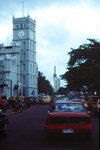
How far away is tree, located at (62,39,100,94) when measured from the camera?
5181 centimetres

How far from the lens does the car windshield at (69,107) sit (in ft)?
38.6

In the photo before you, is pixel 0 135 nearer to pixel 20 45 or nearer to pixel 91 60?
pixel 91 60

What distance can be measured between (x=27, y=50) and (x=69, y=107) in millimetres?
88832

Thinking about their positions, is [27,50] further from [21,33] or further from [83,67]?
[83,67]

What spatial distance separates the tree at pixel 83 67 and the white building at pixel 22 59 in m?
35.3

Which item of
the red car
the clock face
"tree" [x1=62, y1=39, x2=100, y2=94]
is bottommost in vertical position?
the red car

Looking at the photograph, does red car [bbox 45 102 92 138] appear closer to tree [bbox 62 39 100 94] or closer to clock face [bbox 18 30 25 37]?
tree [bbox 62 39 100 94]

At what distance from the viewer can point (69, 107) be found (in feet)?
38.9

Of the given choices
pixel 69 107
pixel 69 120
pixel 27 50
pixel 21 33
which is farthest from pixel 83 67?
pixel 21 33

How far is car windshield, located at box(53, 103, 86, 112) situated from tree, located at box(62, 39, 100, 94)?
3705cm

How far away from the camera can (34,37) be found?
10712cm

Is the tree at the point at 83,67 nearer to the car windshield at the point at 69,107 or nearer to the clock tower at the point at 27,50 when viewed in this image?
the car windshield at the point at 69,107

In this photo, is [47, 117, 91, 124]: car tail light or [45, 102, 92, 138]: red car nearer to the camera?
[45, 102, 92, 138]: red car

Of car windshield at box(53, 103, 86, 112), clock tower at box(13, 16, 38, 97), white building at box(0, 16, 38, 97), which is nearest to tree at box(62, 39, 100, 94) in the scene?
white building at box(0, 16, 38, 97)
